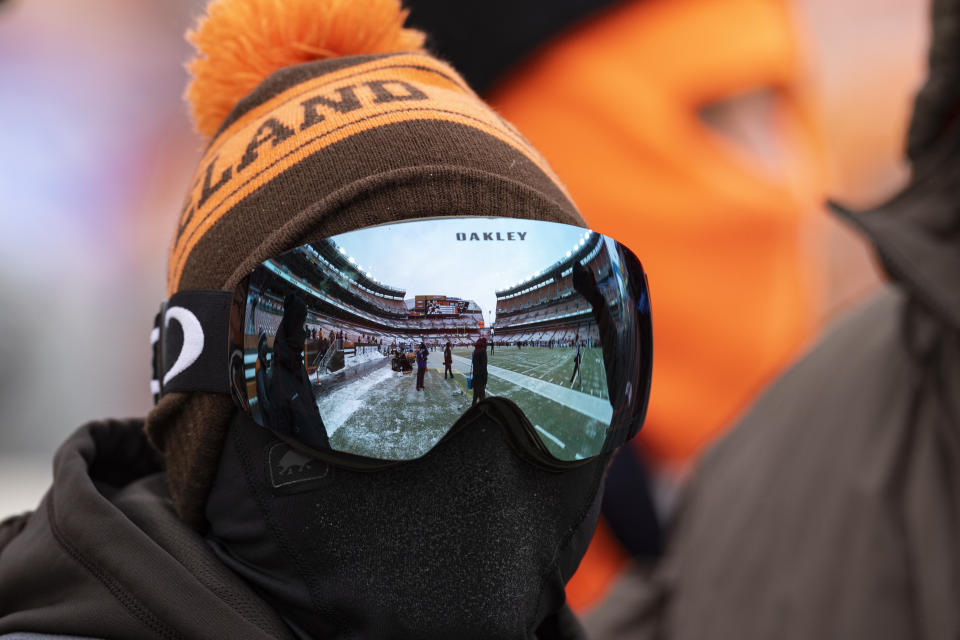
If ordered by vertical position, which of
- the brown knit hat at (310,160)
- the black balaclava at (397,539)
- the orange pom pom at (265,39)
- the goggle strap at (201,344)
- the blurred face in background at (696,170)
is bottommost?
the blurred face in background at (696,170)

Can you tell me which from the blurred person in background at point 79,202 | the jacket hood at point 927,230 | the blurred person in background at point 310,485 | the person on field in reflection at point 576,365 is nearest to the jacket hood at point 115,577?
the blurred person in background at point 310,485

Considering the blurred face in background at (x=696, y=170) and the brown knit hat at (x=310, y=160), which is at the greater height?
the brown knit hat at (x=310, y=160)

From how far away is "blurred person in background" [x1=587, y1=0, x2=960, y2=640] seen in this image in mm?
1874

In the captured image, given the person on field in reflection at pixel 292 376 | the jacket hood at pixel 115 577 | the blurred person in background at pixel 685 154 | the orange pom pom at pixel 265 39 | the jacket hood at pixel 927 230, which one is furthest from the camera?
the blurred person in background at pixel 685 154

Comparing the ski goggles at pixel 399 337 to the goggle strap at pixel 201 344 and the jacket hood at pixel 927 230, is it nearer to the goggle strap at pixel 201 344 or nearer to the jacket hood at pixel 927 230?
the goggle strap at pixel 201 344

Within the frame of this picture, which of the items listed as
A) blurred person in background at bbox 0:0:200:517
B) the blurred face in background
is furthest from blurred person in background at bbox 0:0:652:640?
the blurred face in background

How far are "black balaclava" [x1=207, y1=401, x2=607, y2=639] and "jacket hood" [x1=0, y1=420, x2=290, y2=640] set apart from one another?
0.08 m

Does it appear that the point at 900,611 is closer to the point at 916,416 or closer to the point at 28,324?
the point at 916,416

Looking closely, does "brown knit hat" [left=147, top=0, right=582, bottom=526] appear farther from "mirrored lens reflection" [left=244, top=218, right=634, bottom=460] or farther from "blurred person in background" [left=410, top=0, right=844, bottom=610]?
"blurred person in background" [left=410, top=0, right=844, bottom=610]

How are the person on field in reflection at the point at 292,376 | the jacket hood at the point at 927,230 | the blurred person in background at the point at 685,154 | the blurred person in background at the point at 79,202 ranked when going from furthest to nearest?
the blurred person in background at the point at 685,154 → the blurred person in background at the point at 79,202 → the jacket hood at the point at 927,230 → the person on field in reflection at the point at 292,376

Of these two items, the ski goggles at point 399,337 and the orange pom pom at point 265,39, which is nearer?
the ski goggles at point 399,337

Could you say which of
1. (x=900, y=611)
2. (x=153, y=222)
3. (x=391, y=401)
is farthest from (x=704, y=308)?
(x=391, y=401)

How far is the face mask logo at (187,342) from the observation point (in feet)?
4.02

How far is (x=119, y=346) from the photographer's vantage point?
4.19m
